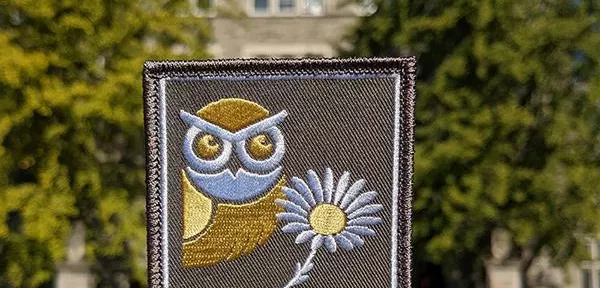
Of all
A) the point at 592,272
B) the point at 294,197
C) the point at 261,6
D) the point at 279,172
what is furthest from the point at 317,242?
the point at 261,6

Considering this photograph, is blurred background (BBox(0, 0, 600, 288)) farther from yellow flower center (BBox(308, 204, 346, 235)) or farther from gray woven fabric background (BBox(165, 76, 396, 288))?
yellow flower center (BBox(308, 204, 346, 235))

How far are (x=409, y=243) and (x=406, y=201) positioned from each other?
36 cm

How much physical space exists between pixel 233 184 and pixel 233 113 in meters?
0.59

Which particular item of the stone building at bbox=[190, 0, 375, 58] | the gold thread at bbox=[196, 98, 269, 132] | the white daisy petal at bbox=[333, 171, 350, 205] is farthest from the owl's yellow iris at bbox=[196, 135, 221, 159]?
the stone building at bbox=[190, 0, 375, 58]

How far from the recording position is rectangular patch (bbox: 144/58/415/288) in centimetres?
639

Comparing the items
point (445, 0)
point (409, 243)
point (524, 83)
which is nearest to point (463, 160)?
point (524, 83)

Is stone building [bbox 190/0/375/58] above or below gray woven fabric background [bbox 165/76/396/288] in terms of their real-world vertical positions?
above

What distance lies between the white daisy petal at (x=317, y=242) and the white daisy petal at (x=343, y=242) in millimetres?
135

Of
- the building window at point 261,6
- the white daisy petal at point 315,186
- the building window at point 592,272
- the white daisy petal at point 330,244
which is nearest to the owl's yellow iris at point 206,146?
the white daisy petal at point 315,186

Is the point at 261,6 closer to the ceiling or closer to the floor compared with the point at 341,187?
closer to the ceiling

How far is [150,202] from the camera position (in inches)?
252

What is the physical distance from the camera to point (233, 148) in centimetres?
645

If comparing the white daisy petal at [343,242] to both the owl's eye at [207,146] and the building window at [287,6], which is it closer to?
the owl's eye at [207,146]

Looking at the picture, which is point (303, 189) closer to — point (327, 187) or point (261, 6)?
point (327, 187)
